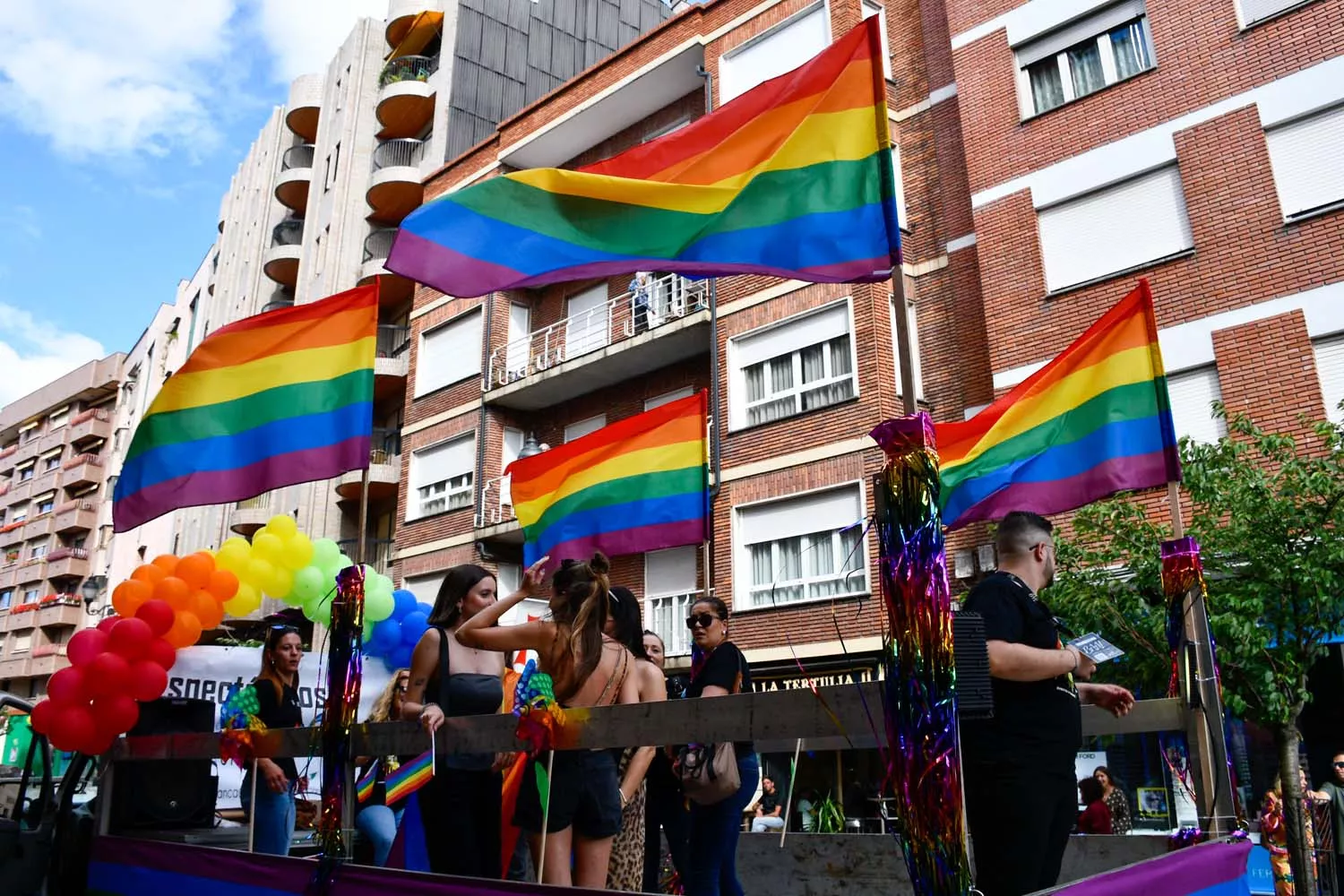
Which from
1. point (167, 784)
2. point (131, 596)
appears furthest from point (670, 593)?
point (167, 784)

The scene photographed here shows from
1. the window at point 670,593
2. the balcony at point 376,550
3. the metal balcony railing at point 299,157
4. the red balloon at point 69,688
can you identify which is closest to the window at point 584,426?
the window at point 670,593

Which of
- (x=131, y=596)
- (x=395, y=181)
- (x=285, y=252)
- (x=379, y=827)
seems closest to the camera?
(x=379, y=827)

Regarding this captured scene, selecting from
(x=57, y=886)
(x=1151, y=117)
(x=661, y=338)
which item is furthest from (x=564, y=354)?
(x=57, y=886)

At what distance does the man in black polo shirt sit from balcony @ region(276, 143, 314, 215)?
36178mm

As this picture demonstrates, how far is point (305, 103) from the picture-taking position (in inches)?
1518

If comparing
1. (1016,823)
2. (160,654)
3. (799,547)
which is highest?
(799,547)

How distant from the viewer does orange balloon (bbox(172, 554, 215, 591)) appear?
958 cm

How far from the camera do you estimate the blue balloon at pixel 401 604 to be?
11633 mm

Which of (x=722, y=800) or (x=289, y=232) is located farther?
(x=289, y=232)

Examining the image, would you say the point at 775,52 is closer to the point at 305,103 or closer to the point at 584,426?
the point at 584,426

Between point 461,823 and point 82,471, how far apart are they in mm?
63576

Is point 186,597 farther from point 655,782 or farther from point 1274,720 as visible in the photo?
point 1274,720

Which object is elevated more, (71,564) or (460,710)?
(71,564)

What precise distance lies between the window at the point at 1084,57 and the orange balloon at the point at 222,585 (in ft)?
44.7
